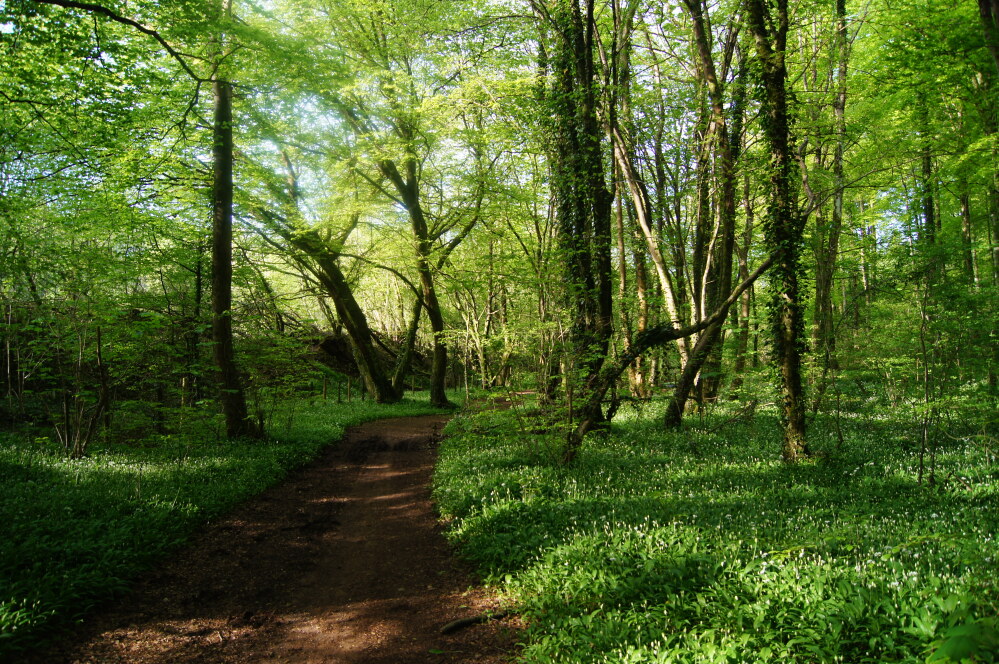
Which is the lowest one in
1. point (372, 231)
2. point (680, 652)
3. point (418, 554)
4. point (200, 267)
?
point (418, 554)

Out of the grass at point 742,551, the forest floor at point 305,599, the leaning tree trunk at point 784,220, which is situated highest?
the leaning tree trunk at point 784,220

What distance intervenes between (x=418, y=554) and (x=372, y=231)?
21.5m

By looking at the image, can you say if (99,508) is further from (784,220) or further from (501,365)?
(784,220)

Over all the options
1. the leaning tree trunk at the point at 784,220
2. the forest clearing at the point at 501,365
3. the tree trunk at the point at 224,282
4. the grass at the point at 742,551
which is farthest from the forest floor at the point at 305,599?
the leaning tree trunk at the point at 784,220

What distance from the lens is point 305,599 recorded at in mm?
5801

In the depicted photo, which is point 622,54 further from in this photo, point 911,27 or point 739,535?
point 739,535

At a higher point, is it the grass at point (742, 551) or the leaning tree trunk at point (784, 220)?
the leaning tree trunk at point (784, 220)

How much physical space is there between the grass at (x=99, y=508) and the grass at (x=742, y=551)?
3.79m

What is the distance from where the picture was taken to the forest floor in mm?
4684

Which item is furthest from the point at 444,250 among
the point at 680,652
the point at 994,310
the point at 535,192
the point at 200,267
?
the point at 680,652

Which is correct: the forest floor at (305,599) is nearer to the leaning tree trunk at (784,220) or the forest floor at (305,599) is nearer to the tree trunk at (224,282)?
the tree trunk at (224,282)

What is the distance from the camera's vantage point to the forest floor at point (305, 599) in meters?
4.68

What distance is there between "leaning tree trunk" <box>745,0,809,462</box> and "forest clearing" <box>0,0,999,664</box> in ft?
0.19

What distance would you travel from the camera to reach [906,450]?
849cm
